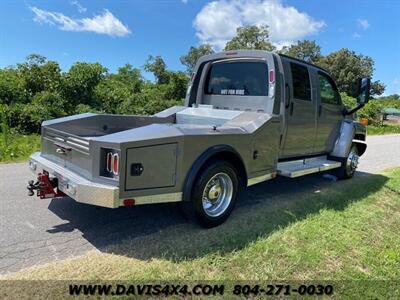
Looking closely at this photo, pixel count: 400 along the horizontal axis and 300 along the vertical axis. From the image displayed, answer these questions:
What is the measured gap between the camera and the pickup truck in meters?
3.63

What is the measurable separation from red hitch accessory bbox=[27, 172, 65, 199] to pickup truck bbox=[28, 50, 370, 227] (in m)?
0.01

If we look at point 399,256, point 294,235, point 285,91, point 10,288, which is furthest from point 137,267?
point 285,91

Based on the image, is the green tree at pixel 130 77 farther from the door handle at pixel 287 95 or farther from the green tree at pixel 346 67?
the green tree at pixel 346 67

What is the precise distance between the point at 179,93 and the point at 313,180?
16098 millimetres

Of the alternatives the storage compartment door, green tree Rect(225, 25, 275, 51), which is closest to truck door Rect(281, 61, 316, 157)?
the storage compartment door

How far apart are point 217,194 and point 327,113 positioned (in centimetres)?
342

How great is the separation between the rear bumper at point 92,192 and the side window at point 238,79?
98.4 inches

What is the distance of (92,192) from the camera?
3576 mm

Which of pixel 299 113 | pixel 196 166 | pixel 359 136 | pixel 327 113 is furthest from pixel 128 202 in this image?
pixel 359 136

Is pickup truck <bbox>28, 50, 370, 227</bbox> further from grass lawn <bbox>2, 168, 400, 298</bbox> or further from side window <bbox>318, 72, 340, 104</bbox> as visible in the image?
grass lawn <bbox>2, 168, 400, 298</bbox>

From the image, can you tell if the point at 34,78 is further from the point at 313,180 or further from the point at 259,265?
the point at 259,265

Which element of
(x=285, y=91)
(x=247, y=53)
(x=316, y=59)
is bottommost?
(x=285, y=91)

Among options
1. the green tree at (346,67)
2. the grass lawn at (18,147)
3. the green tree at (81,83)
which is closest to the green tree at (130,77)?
the green tree at (81,83)

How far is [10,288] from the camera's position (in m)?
3.00
